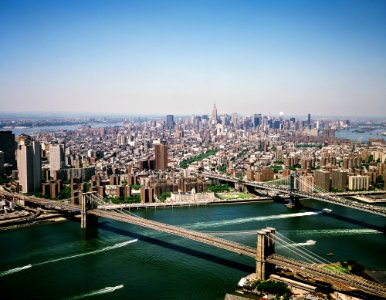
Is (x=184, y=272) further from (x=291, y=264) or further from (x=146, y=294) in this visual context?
(x=291, y=264)

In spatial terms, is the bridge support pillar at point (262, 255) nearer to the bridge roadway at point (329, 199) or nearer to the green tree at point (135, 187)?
the bridge roadway at point (329, 199)

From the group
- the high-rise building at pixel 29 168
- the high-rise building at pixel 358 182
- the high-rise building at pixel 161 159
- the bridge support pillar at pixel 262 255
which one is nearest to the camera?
the bridge support pillar at pixel 262 255

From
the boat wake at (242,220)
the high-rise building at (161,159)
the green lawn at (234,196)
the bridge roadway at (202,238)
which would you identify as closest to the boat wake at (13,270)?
the bridge roadway at (202,238)

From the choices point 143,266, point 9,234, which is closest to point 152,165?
point 9,234

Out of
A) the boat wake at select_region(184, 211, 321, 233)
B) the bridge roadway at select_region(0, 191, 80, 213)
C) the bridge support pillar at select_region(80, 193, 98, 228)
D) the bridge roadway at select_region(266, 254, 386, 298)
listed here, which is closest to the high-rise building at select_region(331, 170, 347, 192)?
the boat wake at select_region(184, 211, 321, 233)

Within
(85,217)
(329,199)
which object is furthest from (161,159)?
(329,199)
